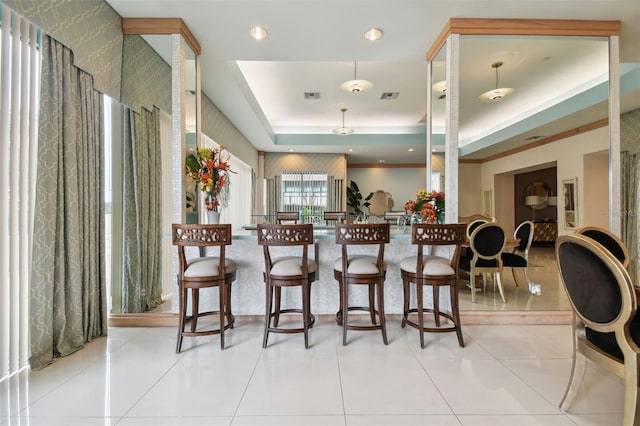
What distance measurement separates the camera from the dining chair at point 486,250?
3.41 m

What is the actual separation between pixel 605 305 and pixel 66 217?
332 centimetres

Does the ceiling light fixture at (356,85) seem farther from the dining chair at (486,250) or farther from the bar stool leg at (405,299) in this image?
the bar stool leg at (405,299)

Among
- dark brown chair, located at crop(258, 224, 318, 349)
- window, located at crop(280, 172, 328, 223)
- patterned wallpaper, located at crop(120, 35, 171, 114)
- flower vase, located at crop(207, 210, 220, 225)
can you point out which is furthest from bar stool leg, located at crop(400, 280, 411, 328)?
window, located at crop(280, 172, 328, 223)

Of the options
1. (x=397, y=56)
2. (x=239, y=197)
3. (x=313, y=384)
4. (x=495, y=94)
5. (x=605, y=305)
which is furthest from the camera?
(x=239, y=197)

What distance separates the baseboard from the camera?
2.86 metres

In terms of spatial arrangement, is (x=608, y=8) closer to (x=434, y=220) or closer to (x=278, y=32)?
(x=434, y=220)

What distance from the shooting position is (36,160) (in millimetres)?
2021

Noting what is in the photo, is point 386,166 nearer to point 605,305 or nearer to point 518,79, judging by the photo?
point 518,79

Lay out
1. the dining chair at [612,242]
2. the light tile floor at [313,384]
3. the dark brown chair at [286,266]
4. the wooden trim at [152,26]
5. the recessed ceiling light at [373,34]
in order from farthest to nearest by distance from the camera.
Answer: the recessed ceiling light at [373,34] < the wooden trim at [152,26] < the dark brown chair at [286,266] < the dining chair at [612,242] < the light tile floor at [313,384]

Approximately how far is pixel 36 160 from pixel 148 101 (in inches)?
51.4

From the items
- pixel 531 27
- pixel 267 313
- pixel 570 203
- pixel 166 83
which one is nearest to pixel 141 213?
pixel 166 83

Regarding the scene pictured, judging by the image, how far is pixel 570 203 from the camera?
4.36 m

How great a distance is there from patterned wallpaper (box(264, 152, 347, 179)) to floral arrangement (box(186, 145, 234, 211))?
5618mm

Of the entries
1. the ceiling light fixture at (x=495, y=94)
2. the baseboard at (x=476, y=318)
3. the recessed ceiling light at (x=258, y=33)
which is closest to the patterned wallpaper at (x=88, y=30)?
the recessed ceiling light at (x=258, y=33)
